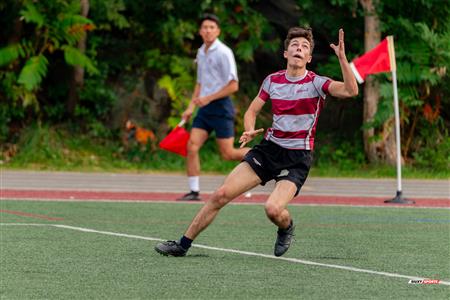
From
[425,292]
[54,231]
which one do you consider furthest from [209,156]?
[425,292]

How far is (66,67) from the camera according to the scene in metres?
23.2

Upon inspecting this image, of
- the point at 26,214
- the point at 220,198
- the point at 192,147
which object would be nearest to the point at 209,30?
the point at 192,147

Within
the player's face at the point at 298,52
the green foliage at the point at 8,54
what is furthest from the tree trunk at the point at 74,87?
the player's face at the point at 298,52

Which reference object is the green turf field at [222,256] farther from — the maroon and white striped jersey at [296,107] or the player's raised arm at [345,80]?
the player's raised arm at [345,80]

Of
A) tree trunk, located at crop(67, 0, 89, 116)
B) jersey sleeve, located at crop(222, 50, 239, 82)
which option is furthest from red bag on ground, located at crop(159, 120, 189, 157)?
tree trunk, located at crop(67, 0, 89, 116)

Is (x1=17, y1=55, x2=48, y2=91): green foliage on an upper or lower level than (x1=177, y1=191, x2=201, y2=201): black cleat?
upper

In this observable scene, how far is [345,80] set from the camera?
29.6ft

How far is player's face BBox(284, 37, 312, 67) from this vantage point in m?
9.55

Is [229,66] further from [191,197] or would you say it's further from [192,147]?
[191,197]

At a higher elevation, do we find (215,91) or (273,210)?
(215,91)

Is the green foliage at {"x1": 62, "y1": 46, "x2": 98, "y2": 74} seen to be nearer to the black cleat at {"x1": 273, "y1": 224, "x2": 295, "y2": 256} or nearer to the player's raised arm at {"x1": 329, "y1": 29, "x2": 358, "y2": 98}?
the black cleat at {"x1": 273, "y1": 224, "x2": 295, "y2": 256}

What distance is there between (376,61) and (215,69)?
299cm

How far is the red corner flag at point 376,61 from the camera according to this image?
55.5 ft

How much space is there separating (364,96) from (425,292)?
45.8 feet
